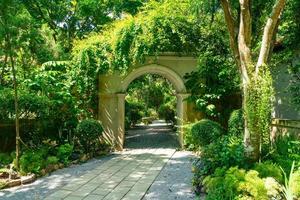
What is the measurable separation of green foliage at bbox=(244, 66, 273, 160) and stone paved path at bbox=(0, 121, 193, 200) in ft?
6.03

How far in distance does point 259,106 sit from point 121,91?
796cm

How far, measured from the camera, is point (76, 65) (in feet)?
43.1

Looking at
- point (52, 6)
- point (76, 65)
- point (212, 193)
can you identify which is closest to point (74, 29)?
point (52, 6)

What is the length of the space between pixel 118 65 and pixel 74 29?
765cm

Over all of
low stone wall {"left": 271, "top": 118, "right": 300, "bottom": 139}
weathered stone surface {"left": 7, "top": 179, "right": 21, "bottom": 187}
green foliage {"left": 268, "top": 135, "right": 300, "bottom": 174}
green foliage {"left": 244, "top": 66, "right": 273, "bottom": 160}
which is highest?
green foliage {"left": 244, "top": 66, "right": 273, "bottom": 160}

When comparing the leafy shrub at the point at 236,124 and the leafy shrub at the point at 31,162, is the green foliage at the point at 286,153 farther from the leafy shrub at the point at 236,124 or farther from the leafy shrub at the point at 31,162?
the leafy shrub at the point at 31,162

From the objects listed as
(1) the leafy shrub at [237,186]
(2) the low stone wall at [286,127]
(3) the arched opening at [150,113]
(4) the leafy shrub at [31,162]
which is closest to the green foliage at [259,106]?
(1) the leafy shrub at [237,186]

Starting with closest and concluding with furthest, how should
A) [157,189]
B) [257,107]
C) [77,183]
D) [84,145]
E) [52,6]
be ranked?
[257,107], [157,189], [77,183], [84,145], [52,6]

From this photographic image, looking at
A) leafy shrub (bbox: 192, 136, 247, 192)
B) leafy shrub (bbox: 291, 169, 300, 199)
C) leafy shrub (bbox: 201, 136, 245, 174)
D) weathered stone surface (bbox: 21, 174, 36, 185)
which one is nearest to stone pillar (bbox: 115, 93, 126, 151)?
weathered stone surface (bbox: 21, 174, 36, 185)

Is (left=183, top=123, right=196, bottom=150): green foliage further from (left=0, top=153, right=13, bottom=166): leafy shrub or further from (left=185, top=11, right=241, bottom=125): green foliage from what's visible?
(left=0, top=153, right=13, bottom=166): leafy shrub

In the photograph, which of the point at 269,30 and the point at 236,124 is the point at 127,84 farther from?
the point at 269,30

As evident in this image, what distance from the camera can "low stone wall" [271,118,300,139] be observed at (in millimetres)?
8953

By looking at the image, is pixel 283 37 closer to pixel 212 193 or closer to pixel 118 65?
pixel 118 65

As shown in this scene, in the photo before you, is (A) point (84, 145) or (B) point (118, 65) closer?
(A) point (84, 145)
